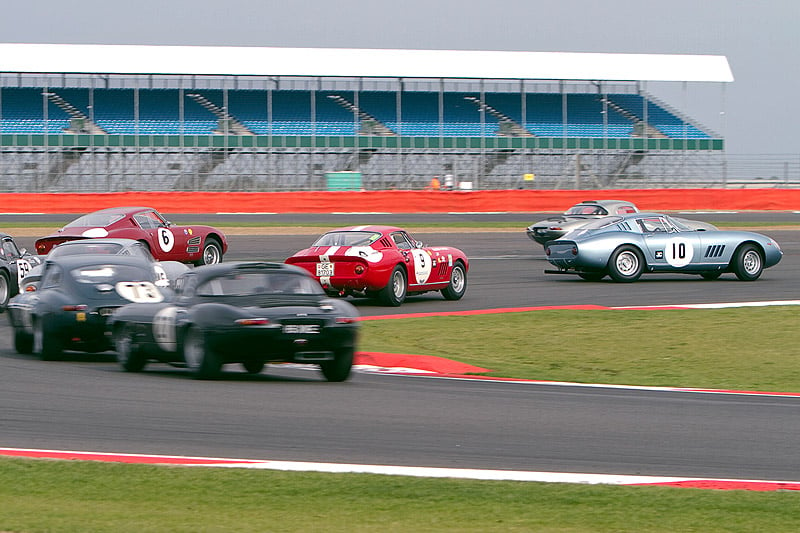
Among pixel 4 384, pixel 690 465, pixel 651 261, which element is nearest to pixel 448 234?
pixel 651 261

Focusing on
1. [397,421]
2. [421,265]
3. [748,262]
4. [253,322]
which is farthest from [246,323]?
[748,262]

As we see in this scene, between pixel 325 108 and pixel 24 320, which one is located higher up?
pixel 325 108

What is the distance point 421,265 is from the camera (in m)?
19.1

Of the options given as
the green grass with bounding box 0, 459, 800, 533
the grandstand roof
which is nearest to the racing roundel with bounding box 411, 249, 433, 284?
the green grass with bounding box 0, 459, 800, 533

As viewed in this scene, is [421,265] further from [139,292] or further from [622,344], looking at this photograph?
[139,292]

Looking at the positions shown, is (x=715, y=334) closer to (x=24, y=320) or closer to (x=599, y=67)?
(x=24, y=320)

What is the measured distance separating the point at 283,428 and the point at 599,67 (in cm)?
5493

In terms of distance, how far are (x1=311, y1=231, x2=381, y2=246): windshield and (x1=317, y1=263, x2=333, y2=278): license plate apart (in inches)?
20.3

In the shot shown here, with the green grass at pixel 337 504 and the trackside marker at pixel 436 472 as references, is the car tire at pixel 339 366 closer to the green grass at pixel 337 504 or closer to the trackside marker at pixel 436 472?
the trackside marker at pixel 436 472

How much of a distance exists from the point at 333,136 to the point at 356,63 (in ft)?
19.9

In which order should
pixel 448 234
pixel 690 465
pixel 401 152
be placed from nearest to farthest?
pixel 690 465 < pixel 448 234 < pixel 401 152

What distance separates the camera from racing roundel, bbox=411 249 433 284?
1897cm

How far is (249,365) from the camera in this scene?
12250 millimetres

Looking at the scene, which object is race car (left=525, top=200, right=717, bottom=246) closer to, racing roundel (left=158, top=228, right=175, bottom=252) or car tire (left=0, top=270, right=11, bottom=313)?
racing roundel (left=158, top=228, right=175, bottom=252)
